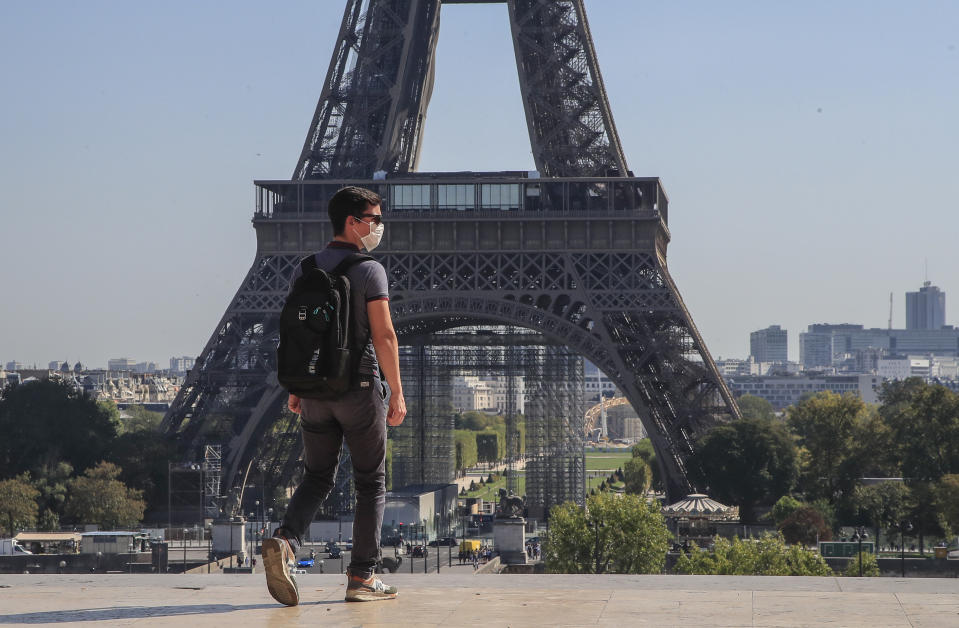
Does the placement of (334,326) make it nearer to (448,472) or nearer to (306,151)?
(306,151)

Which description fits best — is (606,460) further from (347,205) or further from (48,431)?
(347,205)

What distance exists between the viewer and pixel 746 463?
2318 inches

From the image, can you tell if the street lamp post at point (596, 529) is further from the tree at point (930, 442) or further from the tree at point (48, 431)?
the tree at point (48, 431)

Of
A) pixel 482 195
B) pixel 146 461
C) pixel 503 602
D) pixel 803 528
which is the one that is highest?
pixel 482 195

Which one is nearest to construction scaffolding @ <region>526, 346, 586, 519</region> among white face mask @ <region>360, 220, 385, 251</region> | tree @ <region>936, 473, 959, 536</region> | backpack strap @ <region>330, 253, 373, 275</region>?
tree @ <region>936, 473, 959, 536</region>

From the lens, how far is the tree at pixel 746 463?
2234 inches

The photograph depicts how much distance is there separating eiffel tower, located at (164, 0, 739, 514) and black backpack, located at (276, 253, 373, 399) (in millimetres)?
45031

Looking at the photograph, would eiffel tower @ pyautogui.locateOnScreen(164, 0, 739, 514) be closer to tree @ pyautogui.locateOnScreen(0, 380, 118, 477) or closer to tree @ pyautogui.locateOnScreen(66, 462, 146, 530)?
tree @ pyautogui.locateOnScreen(66, 462, 146, 530)

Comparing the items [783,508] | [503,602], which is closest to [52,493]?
[783,508]

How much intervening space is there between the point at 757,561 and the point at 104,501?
26.8 metres

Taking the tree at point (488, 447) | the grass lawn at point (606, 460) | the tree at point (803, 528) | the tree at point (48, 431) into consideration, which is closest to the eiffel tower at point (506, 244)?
the tree at point (803, 528)

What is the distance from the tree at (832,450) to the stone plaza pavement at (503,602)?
2158 inches

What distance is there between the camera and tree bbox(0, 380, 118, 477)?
62.5 metres

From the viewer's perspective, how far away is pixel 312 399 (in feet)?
32.8
